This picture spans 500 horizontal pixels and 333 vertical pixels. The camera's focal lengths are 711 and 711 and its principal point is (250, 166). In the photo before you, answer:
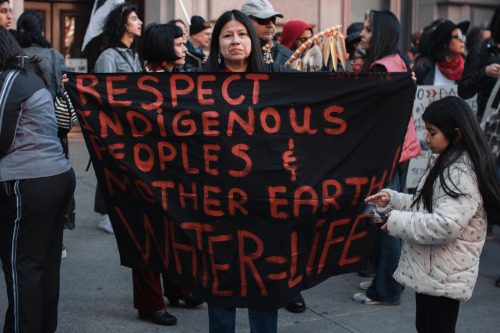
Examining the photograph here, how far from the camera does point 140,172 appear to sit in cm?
349

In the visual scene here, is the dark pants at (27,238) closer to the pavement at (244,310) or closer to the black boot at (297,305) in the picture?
the pavement at (244,310)

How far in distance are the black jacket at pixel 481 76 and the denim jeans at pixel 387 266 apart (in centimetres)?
156

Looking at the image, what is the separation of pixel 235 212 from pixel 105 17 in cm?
335

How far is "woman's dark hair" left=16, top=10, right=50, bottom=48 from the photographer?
18.9 feet

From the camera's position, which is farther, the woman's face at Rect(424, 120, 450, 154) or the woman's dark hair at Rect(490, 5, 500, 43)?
the woman's dark hair at Rect(490, 5, 500, 43)

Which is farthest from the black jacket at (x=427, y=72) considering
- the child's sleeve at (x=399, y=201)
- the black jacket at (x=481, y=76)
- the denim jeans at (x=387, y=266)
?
the child's sleeve at (x=399, y=201)

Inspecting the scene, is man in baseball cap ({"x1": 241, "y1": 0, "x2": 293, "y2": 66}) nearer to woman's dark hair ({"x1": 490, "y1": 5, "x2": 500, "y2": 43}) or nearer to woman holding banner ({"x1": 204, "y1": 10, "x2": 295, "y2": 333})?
woman's dark hair ({"x1": 490, "y1": 5, "x2": 500, "y2": 43})

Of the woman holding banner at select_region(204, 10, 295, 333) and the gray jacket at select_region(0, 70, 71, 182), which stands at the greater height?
the woman holding banner at select_region(204, 10, 295, 333)

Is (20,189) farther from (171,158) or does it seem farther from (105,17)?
(105,17)

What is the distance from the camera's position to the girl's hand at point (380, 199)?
3377mm

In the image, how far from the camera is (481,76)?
5.79 meters

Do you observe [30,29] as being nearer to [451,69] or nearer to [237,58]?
[237,58]

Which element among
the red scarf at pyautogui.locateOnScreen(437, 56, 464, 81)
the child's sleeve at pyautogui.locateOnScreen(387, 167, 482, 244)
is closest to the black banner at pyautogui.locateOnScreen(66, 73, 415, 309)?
the child's sleeve at pyautogui.locateOnScreen(387, 167, 482, 244)

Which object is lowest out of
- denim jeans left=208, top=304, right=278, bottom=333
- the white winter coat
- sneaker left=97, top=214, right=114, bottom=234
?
sneaker left=97, top=214, right=114, bottom=234
